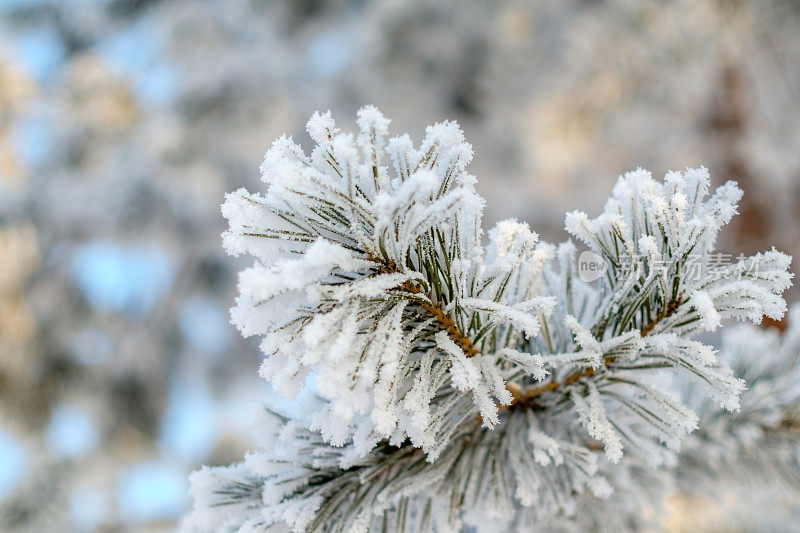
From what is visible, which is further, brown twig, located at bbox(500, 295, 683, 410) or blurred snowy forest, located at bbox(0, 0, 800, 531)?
blurred snowy forest, located at bbox(0, 0, 800, 531)

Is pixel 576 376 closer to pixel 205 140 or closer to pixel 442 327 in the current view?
pixel 442 327

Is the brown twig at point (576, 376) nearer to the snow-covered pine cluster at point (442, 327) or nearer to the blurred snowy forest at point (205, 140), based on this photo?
the snow-covered pine cluster at point (442, 327)

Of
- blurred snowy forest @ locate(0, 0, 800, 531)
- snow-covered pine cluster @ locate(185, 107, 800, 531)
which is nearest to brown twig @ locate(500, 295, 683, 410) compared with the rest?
snow-covered pine cluster @ locate(185, 107, 800, 531)

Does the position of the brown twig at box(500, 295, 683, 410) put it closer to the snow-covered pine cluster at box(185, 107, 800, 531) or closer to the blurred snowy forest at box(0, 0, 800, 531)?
Result: the snow-covered pine cluster at box(185, 107, 800, 531)

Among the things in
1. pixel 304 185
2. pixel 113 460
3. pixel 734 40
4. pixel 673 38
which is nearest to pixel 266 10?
pixel 673 38

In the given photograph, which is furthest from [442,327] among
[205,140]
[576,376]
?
[205,140]

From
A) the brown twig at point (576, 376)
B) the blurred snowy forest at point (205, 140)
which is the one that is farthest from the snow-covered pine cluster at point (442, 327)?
the blurred snowy forest at point (205, 140)
